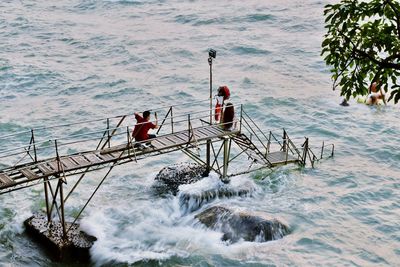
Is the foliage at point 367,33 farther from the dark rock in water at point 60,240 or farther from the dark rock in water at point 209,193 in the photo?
the dark rock in water at point 209,193

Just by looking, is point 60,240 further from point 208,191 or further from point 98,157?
point 208,191

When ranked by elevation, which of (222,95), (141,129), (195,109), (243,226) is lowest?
(243,226)

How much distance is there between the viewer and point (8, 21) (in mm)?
55094

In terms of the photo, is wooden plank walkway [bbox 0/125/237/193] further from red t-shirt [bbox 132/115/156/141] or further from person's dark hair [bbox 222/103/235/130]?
red t-shirt [bbox 132/115/156/141]

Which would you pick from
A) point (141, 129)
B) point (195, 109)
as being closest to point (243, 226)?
point (141, 129)

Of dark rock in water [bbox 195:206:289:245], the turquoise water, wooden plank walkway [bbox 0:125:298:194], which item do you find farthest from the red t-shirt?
dark rock in water [bbox 195:206:289:245]

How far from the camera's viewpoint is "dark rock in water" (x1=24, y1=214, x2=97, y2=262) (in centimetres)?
1836

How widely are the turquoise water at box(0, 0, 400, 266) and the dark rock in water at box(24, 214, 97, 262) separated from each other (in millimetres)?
361

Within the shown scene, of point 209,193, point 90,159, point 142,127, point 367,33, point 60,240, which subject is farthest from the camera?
point 209,193

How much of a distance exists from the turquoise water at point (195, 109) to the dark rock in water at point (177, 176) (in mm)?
675

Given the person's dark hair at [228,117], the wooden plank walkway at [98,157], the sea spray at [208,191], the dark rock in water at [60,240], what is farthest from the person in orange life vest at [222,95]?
the dark rock in water at [60,240]

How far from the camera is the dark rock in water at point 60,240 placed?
18.4 m

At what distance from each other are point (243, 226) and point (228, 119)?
418 cm

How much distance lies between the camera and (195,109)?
1334 inches
